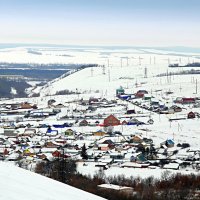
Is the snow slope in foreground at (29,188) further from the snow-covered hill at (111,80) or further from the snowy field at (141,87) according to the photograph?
the snow-covered hill at (111,80)

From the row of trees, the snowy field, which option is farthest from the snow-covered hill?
the row of trees

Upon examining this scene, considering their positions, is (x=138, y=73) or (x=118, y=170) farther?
(x=138, y=73)

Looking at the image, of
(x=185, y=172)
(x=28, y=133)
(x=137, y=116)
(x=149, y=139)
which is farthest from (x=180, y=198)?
(x=137, y=116)

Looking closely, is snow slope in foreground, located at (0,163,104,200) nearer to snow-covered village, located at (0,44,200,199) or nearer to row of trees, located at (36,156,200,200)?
row of trees, located at (36,156,200,200)

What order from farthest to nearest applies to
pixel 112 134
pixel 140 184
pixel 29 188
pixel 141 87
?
pixel 141 87 → pixel 112 134 → pixel 140 184 → pixel 29 188

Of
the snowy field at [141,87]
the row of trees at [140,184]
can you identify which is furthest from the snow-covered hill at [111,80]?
the row of trees at [140,184]

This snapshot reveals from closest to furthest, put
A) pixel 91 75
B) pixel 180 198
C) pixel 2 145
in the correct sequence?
pixel 180 198, pixel 2 145, pixel 91 75

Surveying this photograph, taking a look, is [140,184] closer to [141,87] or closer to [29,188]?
[29,188]

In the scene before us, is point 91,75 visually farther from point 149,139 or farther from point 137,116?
point 149,139

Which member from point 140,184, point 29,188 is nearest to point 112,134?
point 140,184
